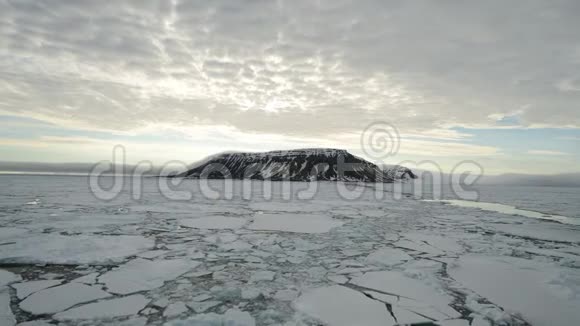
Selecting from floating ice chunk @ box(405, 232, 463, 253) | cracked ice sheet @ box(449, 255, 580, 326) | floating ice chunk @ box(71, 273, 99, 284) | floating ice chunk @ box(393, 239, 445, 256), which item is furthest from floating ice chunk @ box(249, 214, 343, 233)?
floating ice chunk @ box(71, 273, 99, 284)

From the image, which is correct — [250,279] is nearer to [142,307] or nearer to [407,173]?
[142,307]

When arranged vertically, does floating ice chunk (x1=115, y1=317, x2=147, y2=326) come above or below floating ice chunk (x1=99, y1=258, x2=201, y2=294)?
above

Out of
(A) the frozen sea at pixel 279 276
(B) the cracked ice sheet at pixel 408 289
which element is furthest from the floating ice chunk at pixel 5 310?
(B) the cracked ice sheet at pixel 408 289

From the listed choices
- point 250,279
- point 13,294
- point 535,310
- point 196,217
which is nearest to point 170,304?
point 250,279

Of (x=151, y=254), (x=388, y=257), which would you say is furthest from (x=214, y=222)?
(x=388, y=257)

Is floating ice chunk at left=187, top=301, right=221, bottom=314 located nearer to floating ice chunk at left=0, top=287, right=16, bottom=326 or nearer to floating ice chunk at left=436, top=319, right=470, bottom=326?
floating ice chunk at left=0, top=287, right=16, bottom=326
